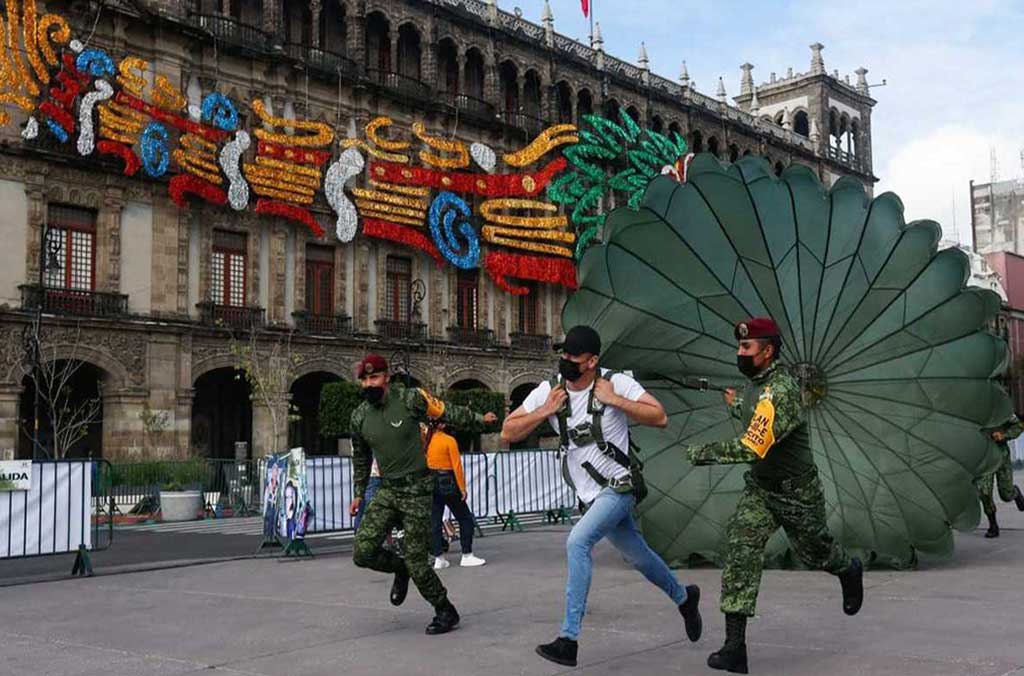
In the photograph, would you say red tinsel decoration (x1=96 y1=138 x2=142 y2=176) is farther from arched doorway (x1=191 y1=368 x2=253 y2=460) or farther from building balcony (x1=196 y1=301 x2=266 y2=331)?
arched doorway (x1=191 y1=368 x2=253 y2=460)

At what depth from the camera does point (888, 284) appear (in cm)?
1041

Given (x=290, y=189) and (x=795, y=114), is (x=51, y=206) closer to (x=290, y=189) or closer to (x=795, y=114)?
(x=290, y=189)

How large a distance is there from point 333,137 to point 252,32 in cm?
388

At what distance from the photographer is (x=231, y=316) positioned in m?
30.5

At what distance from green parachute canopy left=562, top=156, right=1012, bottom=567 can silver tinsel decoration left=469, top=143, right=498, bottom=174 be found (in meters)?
27.4

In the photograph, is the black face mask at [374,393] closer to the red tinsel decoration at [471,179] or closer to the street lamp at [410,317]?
the street lamp at [410,317]

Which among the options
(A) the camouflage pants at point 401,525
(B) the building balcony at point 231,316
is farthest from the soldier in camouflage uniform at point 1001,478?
(B) the building balcony at point 231,316

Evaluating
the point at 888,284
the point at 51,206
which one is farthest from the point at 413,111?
the point at 888,284

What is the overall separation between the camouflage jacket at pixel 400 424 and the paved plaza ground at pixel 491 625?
1.14 metres

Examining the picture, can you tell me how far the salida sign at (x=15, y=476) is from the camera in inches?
457

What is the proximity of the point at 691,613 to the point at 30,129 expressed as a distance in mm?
24659

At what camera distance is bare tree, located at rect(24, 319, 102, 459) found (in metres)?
25.7

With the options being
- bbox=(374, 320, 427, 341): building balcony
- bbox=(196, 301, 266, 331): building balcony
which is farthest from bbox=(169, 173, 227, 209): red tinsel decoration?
bbox=(374, 320, 427, 341): building balcony

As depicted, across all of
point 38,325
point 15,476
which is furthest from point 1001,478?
point 38,325
